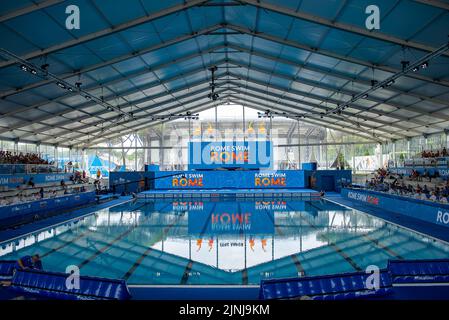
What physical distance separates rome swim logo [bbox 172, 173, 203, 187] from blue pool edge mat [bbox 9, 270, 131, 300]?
18.7 meters

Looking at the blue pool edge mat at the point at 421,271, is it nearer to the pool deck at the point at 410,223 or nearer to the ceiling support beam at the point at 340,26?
the pool deck at the point at 410,223

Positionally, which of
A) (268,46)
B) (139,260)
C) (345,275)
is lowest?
(139,260)

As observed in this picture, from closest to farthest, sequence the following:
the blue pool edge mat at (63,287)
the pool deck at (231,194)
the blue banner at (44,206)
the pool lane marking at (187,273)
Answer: the blue pool edge mat at (63,287) < the pool lane marking at (187,273) < the blue banner at (44,206) < the pool deck at (231,194)

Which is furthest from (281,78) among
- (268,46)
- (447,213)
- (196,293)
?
(196,293)

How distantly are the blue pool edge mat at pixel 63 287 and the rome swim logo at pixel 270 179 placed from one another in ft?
65.2

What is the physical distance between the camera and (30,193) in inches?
690

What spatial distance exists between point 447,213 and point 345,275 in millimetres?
8245

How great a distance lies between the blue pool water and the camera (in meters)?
6.80

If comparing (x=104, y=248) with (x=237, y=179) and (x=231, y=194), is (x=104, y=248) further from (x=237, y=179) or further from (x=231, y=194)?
(x=237, y=179)

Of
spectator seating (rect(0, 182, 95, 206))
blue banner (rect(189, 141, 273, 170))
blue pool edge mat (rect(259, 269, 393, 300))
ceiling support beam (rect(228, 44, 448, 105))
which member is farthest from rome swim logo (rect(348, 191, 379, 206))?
spectator seating (rect(0, 182, 95, 206))

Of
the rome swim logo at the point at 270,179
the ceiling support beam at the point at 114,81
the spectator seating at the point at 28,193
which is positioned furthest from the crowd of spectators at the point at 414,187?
the spectator seating at the point at 28,193

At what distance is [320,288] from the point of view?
462 centimetres

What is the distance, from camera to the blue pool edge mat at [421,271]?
5.49 meters
